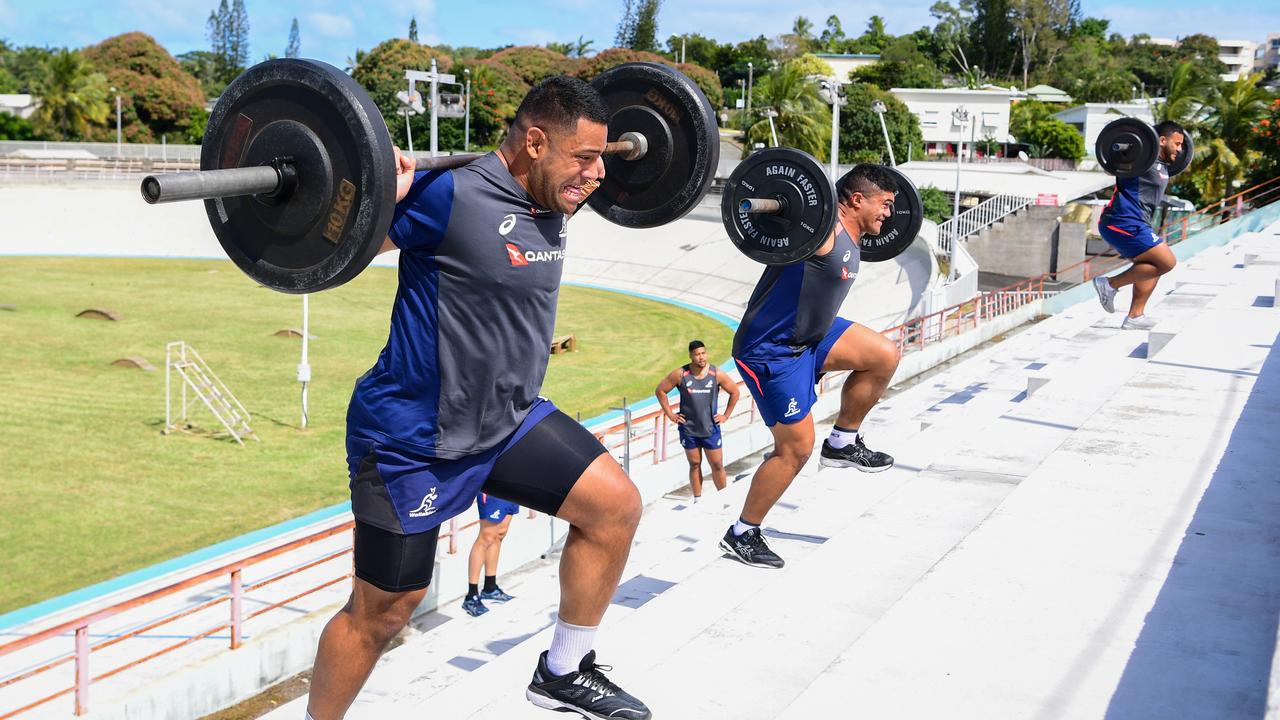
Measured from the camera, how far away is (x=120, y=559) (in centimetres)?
1202

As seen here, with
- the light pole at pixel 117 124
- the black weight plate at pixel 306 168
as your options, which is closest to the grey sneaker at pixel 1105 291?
the black weight plate at pixel 306 168

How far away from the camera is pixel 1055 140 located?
2598 inches

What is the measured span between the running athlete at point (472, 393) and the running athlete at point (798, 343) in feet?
7.45

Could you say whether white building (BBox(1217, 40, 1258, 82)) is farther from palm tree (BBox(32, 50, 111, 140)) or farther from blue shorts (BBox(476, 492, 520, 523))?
blue shorts (BBox(476, 492, 520, 523))

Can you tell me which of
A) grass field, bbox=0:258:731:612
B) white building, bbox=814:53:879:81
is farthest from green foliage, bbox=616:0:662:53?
grass field, bbox=0:258:731:612

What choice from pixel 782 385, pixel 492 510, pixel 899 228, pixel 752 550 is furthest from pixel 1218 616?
pixel 492 510

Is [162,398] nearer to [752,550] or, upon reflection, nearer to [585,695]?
[752,550]

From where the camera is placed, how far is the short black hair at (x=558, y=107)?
10.4 feet

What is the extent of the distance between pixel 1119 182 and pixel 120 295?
29344mm

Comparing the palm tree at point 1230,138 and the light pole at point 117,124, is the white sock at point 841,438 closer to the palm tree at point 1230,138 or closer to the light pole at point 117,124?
the palm tree at point 1230,138

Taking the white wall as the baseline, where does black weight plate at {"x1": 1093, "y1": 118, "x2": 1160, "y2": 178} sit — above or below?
below

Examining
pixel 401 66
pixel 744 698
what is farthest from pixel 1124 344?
pixel 401 66

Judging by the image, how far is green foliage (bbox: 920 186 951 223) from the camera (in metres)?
42.4

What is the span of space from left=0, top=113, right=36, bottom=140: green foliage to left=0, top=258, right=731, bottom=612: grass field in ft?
112
